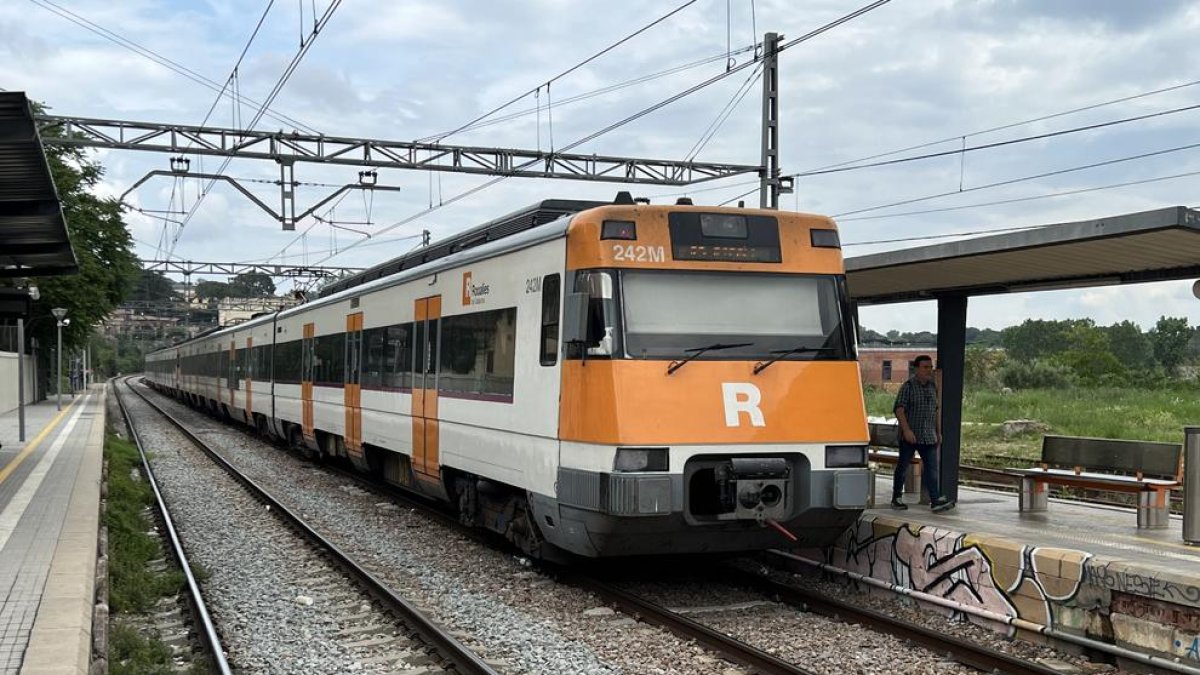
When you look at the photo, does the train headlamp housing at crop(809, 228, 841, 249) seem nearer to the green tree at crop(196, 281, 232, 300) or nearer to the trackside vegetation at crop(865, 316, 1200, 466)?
the trackside vegetation at crop(865, 316, 1200, 466)

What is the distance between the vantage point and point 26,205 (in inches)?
481

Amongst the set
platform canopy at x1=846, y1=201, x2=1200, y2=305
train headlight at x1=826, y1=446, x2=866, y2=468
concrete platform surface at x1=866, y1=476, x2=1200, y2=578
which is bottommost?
concrete platform surface at x1=866, y1=476, x2=1200, y2=578

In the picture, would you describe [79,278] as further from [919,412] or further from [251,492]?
[919,412]

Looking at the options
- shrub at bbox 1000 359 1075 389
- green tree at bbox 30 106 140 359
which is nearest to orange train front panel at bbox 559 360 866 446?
green tree at bbox 30 106 140 359

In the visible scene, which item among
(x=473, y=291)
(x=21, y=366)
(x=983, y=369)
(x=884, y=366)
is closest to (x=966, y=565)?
(x=473, y=291)

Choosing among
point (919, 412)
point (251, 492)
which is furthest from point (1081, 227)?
point (251, 492)

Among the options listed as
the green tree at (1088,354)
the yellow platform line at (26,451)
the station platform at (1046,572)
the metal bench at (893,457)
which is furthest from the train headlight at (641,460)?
the green tree at (1088,354)

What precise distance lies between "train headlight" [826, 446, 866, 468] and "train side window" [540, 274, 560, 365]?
7.41 feet

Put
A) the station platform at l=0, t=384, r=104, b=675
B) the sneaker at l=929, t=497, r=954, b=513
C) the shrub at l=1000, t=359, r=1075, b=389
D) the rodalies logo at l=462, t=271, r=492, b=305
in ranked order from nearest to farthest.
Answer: the station platform at l=0, t=384, r=104, b=675
the rodalies logo at l=462, t=271, r=492, b=305
the sneaker at l=929, t=497, r=954, b=513
the shrub at l=1000, t=359, r=1075, b=389

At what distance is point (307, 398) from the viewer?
18.8 m

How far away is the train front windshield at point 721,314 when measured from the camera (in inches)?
312

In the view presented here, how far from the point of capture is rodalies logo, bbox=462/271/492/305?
10062mm

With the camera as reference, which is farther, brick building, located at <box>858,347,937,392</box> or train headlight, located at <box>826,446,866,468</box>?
brick building, located at <box>858,347,937,392</box>

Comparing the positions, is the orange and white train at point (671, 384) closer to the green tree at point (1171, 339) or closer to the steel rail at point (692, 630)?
the steel rail at point (692, 630)
